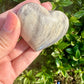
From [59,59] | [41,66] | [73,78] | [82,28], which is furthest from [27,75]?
[82,28]

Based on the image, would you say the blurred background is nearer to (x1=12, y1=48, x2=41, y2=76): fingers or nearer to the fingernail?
(x1=12, y1=48, x2=41, y2=76): fingers

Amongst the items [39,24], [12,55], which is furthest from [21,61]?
[39,24]

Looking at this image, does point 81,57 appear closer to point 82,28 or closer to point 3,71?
point 82,28

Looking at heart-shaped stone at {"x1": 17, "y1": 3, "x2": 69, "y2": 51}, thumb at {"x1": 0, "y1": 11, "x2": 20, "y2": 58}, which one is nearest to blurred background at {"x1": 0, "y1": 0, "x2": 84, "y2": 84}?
heart-shaped stone at {"x1": 17, "y1": 3, "x2": 69, "y2": 51}

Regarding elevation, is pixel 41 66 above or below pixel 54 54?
below

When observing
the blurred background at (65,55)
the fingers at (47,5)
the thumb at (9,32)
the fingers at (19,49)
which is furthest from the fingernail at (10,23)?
the blurred background at (65,55)

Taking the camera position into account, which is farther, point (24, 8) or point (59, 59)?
point (59, 59)

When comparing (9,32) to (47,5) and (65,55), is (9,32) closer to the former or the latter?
(47,5)
